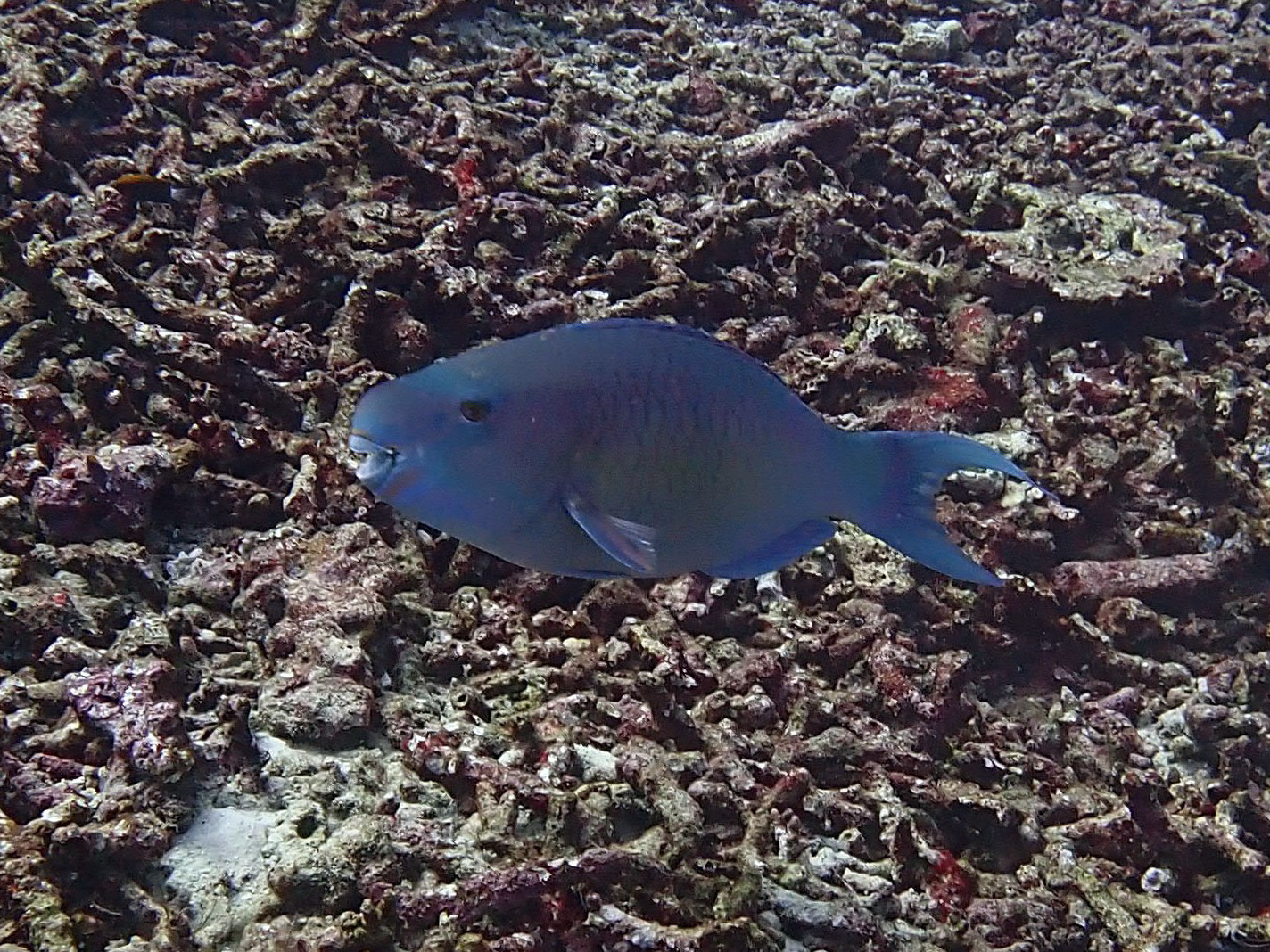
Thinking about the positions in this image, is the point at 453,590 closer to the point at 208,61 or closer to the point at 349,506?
the point at 349,506

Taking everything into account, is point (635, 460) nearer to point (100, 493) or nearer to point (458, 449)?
point (458, 449)

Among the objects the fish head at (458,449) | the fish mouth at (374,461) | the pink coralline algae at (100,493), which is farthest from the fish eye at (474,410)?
the pink coralline algae at (100,493)

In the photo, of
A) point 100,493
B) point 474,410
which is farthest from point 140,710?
point 474,410

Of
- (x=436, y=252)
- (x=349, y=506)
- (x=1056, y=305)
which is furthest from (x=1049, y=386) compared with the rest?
(x=349, y=506)

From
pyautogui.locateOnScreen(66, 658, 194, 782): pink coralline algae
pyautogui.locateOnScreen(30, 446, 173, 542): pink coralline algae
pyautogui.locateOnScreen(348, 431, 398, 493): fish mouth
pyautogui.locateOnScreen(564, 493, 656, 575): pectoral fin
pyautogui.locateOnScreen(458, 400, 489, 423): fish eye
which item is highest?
pyautogui.locateOnScreen(458, 400, 489, 423): fish eye

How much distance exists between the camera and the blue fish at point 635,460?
1.30 meters

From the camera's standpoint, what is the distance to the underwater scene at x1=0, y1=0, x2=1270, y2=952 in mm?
1591

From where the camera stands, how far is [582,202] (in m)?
3.69

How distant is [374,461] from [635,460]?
1.22ft

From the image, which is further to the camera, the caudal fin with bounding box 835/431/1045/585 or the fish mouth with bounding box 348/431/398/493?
the caudal fin with bounding box 835/431/1045/585

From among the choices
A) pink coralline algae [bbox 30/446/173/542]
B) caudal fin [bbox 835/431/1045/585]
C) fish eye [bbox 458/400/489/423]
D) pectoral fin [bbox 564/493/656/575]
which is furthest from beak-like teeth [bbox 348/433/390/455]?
pink coralline algae [bbox 30/446/173/542]

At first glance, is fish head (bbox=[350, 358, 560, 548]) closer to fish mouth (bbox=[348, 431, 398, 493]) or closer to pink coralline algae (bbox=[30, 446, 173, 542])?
fish mouth (bbox=[348, 431, 398, 493])

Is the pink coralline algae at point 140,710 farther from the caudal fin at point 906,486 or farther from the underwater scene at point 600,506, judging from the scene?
the caudal fin at point 906,486

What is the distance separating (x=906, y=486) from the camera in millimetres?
1539
